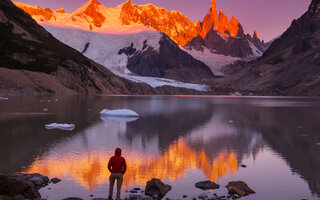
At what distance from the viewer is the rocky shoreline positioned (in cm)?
1620

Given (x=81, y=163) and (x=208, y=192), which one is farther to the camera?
(x=81, y=163)

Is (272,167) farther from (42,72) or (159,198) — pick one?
(42,72)

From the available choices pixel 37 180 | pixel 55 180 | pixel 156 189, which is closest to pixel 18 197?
pixel 37 180

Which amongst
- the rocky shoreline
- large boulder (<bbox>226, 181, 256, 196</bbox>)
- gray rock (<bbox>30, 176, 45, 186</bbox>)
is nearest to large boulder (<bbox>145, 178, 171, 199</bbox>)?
the rocky shoreline

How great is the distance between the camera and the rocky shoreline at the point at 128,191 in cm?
1620

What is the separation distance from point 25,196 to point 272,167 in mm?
16362

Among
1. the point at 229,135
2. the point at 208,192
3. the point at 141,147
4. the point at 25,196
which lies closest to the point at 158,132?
the point at 229,135

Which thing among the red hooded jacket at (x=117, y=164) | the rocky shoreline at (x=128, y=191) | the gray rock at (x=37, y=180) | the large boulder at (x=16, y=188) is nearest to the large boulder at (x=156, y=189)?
the rocky shoreline at (x=128, y=191)

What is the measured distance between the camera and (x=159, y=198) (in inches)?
680

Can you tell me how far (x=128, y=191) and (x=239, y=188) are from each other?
5.82m

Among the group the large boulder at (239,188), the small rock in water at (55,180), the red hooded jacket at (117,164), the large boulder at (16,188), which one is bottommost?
the small rock in water at (55,180)

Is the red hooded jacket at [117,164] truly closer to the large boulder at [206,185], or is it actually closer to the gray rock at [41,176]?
the large boulder at [206,185]

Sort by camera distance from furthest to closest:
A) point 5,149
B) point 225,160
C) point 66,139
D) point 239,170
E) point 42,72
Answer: point 42,72 → point 66,139 → point 5,149 → point 225,160 → point 239,170

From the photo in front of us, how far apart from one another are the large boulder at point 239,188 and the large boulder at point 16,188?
31.1 feet
